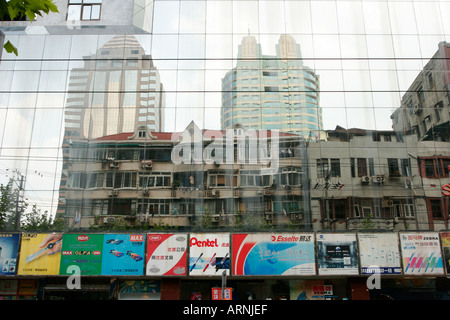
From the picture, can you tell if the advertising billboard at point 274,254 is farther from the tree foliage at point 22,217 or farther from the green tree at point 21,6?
the green tree at point 21,6

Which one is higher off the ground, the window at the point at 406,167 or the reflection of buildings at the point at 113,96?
the reflection of buildings at the point at 113,96

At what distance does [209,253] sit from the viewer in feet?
53.3

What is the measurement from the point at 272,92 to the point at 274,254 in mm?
8383

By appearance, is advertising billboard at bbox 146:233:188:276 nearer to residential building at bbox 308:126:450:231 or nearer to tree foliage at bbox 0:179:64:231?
tree foliage at bbox 0:179:64:231

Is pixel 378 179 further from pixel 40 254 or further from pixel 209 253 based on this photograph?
pixel 40 254

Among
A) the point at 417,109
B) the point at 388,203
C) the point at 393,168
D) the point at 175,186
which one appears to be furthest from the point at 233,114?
the point at 417,109

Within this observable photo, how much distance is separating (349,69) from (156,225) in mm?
12904

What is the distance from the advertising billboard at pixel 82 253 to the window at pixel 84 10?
11903 millimetres

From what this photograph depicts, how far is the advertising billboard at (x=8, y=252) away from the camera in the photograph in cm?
1605

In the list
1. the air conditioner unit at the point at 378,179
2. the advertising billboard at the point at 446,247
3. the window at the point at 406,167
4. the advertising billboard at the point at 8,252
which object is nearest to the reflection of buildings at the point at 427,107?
the window at the point at 406,167

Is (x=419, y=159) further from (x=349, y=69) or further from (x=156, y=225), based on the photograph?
(x=156, y=225)

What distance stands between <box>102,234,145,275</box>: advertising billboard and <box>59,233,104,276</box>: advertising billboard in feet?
0.88

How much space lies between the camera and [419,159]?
18.4 metres
